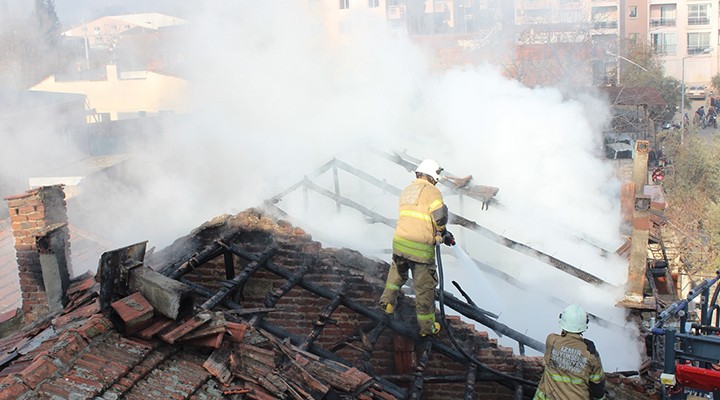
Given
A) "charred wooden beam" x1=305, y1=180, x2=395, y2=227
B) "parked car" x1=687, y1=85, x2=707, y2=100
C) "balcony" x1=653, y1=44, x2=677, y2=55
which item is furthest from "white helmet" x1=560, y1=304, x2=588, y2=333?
"balcony" x1=653, y1=44, x2=677, y2=55

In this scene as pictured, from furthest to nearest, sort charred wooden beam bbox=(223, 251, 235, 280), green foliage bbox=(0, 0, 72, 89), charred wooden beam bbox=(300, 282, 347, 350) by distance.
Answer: green foliage bbox=(0, 0, 72, 89) → charred wooden beam bbox=(223, 251, 235, 280) → charred wooden beam bbox=(300, 282, 347, 350)

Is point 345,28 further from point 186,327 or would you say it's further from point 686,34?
point 686,34

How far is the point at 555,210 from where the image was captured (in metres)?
13.9

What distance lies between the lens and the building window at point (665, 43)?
51188 mm

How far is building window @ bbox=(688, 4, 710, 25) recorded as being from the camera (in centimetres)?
5059

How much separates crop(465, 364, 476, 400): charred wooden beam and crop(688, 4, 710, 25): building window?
169ft

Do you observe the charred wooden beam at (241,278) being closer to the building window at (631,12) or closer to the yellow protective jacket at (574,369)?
the yellow protective jacket at (574,369)

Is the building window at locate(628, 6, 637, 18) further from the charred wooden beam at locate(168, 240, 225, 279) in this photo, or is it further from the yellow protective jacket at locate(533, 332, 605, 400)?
the yellow protective jacket at locate(533, 332, 605, 400)

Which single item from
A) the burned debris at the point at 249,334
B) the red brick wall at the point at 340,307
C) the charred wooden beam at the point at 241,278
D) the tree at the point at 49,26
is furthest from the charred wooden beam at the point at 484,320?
the tree at the point at 49,26

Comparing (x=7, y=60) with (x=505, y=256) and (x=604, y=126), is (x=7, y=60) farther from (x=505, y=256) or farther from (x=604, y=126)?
→ (x=604, y=126)

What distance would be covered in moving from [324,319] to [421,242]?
93 cm

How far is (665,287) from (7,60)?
18.7 metres

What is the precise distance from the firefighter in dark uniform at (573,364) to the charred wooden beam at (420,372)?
38.6 inches

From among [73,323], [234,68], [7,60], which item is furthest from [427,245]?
[7,60]
